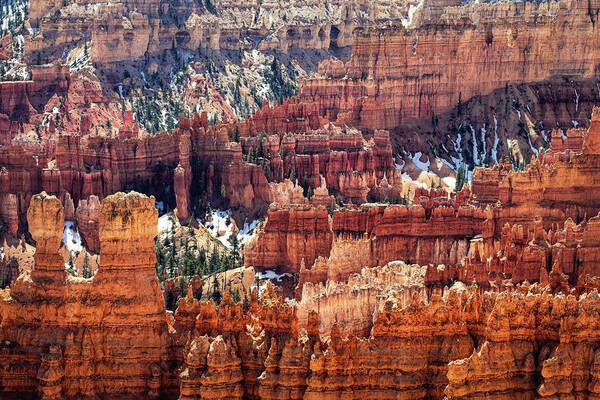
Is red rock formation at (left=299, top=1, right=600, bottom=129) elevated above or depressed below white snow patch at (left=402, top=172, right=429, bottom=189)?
above

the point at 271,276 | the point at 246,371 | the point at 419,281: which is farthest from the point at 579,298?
the point at 271,276

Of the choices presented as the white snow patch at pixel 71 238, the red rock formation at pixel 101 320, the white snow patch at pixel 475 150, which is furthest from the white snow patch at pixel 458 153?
the red rock formation at pixel 101 320

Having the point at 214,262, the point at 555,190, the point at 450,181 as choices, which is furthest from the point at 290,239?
the point at 450,181

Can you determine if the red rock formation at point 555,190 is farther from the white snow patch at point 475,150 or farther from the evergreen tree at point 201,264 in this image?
the white snow patch at point 475,150

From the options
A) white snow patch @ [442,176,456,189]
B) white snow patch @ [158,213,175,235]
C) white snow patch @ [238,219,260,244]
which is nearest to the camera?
white snow patch @ [238,219,260,244]

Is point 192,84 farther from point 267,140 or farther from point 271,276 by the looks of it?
point 271,276

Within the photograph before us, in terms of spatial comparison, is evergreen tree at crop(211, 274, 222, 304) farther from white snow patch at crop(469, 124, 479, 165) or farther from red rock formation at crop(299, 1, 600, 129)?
red rock formation at crop(299, 1, 600, 129)

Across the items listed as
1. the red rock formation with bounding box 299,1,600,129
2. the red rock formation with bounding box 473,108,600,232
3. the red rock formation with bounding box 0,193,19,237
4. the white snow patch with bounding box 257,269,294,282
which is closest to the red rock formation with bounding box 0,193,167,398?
the red rock formation with bounding box 473,108,600,232

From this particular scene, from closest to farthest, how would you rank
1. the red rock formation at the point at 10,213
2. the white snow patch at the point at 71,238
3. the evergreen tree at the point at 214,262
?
the evergreen tree at the point at 214,262 < the white snow patch at the point at 71,238 < the red rock formation at the point at 10,213

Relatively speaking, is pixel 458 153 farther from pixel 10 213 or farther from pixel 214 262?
pixel 214 262
